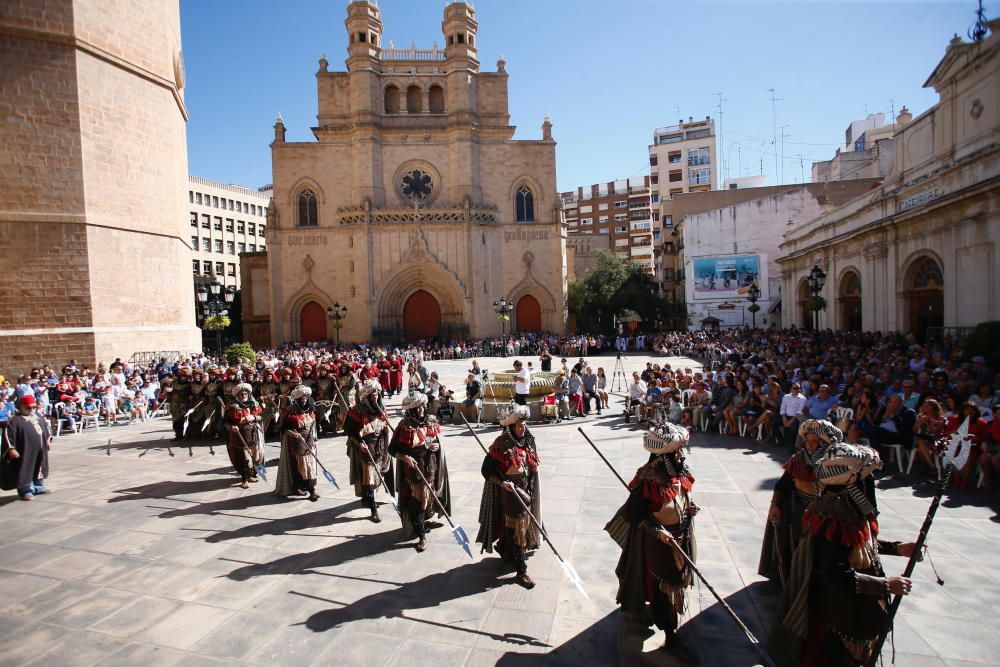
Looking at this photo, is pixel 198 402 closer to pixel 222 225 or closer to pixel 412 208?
pixel 412 208

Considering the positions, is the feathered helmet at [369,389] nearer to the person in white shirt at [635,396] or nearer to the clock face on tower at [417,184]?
the person in white shirt at [635,396]

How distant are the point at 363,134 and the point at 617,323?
850 inches

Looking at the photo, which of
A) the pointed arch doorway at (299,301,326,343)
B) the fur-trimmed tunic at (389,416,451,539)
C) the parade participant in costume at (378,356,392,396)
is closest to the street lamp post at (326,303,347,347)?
the pointed arch doorway at (299,301,326,343)

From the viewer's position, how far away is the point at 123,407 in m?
14.9

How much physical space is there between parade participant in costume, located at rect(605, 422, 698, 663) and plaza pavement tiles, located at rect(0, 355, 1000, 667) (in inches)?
12.8

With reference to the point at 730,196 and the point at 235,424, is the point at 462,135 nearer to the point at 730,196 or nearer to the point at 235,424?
→ the point at 730,196

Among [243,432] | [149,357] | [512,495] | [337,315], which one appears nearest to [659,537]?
[512,495]

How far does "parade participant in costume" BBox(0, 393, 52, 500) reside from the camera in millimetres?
7844

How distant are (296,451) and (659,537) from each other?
5.35 metres

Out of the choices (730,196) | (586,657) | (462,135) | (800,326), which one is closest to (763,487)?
(586,657)

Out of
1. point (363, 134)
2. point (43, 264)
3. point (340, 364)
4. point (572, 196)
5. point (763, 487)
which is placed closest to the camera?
point (763, 487)

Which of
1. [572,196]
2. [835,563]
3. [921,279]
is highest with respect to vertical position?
[572,196]

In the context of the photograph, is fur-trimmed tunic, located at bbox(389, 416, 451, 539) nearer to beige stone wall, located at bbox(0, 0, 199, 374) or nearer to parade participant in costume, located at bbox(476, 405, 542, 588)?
parade participant in costume, located at bbox(476, 405, 542, 588)

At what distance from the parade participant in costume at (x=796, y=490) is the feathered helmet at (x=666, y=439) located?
94cm
